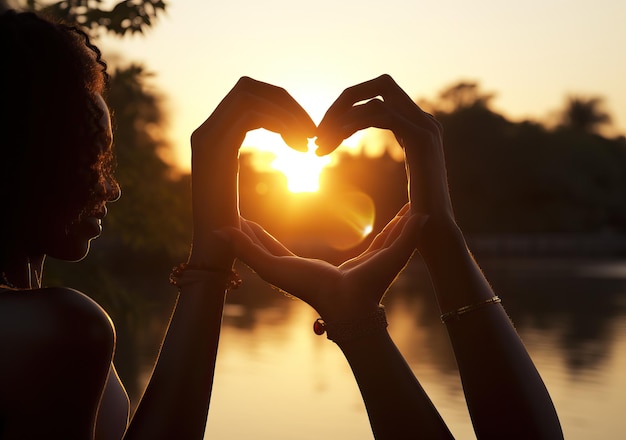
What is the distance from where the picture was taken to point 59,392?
1.24 metres

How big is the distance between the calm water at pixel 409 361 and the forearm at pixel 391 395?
37.6ft

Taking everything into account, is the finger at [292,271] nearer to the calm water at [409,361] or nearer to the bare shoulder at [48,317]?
the bare shoulder at [48,317]


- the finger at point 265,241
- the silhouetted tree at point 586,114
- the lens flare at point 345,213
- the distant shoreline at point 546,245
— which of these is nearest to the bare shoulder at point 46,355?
the finger at point 265,241

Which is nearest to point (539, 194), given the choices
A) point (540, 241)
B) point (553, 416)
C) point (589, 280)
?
point (540, 241)

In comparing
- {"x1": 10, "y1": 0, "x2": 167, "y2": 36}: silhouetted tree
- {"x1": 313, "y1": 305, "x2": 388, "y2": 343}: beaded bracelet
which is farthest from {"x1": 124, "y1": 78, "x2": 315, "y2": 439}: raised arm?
{"x1": 10, "y1": 0, "x2": 167, "y2": 36}: silhouetted tree

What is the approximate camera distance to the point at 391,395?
4.56 feet

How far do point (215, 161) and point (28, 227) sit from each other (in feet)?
1.08

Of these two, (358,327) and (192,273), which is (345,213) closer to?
(192,273)

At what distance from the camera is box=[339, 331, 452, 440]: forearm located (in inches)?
54.8

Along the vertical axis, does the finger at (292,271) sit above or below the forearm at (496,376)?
above

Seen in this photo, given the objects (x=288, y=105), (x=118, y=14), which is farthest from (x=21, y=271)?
(x=118, y=14)

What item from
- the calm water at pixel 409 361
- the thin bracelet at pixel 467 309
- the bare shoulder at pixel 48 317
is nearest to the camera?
the bare shoulder at pixel 48 317

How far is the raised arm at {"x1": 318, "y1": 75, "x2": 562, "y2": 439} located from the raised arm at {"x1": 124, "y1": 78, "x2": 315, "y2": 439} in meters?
0.11

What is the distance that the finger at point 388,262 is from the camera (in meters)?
1.43
